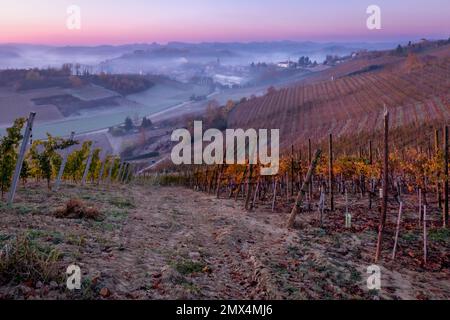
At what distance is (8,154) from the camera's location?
12797mm

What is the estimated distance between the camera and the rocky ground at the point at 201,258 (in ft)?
18.0

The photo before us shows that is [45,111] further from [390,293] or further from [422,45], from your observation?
[422,45]

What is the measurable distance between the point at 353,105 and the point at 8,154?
217 ft

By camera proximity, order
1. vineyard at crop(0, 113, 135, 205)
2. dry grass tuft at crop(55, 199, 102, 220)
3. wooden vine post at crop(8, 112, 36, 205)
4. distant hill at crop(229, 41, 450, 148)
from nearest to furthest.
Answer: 1. dry grass tuft at crop(55, 199, 102, 220)
2. wooden vine post at crop(8, 112, 36, 205)
3. vineyard at crop(0, 113, 135, 205)
4. distant hill at crop(229, 41, 450, 148)

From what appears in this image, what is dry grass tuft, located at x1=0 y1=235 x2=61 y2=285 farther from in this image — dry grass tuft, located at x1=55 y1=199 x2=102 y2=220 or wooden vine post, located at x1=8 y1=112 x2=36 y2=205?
wooden vine post, located at x1=8 y1=112 x2=36 y2=205

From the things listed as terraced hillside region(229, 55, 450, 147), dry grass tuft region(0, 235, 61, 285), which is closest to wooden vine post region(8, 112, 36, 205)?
dry grass tuft region(0, 235, 61, 285)

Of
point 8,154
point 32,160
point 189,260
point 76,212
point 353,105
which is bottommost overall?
point 189,260

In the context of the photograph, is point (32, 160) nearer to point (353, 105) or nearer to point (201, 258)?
point (201, 258)

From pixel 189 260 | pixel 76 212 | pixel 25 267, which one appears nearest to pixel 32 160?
pixel 76 212

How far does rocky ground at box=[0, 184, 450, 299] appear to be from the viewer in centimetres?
548

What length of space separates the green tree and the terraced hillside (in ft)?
142

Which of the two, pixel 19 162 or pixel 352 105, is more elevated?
pixel 352 105

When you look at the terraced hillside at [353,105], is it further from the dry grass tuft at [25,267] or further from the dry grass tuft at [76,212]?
the dry grass tuft at [25,267]

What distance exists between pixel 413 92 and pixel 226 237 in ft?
219
